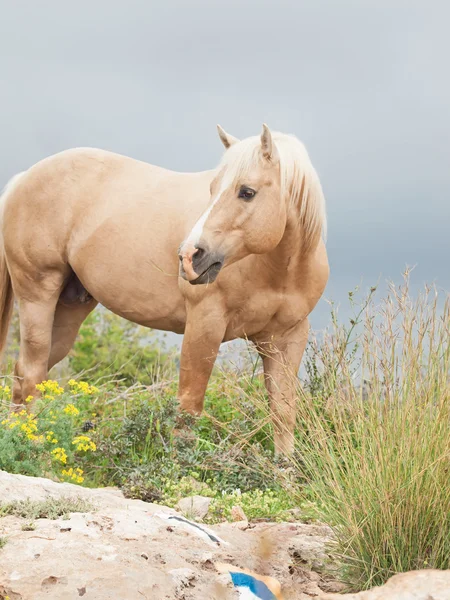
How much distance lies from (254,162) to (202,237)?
586mm

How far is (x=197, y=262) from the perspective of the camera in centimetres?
501

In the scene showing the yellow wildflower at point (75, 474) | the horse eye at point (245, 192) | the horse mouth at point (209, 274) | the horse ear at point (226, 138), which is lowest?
the yellow wildflower at point (75, 474)

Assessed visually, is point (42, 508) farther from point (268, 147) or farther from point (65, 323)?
point (65, 323)

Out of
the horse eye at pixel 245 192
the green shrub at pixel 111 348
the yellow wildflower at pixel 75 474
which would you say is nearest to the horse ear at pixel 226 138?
the horse eye at pixel 245 192

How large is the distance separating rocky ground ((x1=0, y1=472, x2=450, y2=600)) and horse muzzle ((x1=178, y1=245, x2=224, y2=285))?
1.53m

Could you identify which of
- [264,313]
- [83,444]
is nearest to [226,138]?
[264,313]

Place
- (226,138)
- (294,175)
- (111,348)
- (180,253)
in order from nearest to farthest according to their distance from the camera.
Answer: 1. (180,253)
2. (294,175)
3. (226,138)
4. (111,348)

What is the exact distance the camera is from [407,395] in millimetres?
3650

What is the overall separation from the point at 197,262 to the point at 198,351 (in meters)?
0.92

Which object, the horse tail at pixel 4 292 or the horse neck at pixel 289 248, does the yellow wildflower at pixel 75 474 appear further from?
the horse tail at pixel 4 292

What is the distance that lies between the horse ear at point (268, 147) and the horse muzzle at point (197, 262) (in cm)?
70

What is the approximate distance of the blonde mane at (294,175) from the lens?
5.17 metres

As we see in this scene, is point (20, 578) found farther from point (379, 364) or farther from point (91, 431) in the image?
point (91, 431)

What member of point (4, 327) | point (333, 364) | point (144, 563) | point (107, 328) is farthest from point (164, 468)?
point (107, 328)
